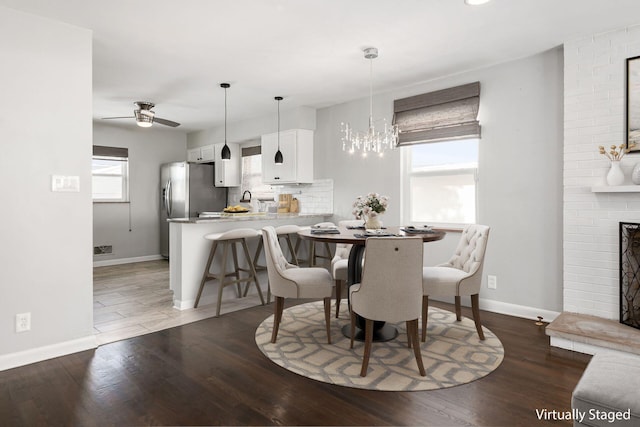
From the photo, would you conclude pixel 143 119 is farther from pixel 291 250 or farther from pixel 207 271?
pixel 291 250

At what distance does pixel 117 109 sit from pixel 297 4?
13.2ft

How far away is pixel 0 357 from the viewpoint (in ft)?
8.40

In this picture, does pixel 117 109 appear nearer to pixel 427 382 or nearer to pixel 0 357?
pixel 0 357

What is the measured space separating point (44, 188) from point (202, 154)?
4561mm

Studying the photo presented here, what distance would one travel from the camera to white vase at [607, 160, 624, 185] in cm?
295

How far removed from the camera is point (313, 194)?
18.4 ft

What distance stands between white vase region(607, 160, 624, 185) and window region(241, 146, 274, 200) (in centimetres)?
457

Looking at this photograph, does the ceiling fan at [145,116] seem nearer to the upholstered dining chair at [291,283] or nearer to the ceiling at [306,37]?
the ceiling at [306,37]

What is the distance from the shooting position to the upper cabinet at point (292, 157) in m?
5.39

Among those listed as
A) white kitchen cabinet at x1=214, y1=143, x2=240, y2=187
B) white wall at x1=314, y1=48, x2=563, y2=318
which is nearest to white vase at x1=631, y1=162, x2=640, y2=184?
white wall at x1=314, y1=48, x2=563, y2=318

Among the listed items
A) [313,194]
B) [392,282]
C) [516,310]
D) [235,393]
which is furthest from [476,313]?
[313,194]

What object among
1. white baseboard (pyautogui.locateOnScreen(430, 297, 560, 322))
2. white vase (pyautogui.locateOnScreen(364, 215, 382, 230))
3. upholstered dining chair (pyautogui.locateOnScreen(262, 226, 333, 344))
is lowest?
white baseboard (pyautogui.locateOnScreen(430, 297, 560, 322))

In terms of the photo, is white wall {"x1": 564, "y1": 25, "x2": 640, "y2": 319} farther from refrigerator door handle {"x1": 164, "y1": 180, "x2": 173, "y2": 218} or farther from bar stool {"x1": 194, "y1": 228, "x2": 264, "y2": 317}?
refrigerator door handle {"x1": 164, "y1": 180, "x2": 173, "y2": 218}

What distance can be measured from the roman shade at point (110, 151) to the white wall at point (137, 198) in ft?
0.23
